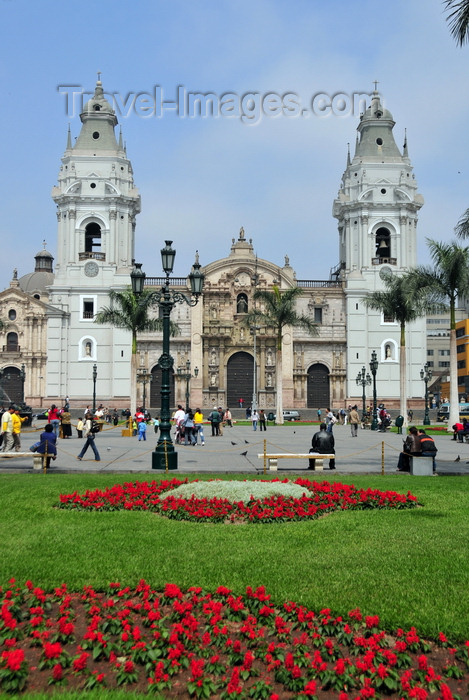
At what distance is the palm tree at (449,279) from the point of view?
31844 millimetres

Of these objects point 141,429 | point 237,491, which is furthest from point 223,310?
point 237,491

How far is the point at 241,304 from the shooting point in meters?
58.3

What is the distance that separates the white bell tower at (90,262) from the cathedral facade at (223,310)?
0.09m

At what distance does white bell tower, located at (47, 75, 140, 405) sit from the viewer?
5525cm

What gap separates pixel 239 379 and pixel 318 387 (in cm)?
691

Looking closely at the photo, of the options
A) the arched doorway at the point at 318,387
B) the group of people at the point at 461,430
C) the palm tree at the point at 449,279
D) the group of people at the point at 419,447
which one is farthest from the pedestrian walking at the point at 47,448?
the arched doorway at the point at 318,387

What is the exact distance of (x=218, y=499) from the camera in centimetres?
1051

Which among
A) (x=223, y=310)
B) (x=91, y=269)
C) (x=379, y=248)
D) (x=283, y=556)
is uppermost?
(x=379, y=248)

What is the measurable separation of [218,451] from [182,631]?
54.2 feet

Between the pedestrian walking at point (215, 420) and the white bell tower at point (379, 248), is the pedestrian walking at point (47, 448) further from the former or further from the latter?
the white bell tower at point (379, 248)

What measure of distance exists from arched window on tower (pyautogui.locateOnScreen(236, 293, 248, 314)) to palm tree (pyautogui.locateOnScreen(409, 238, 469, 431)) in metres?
26.1

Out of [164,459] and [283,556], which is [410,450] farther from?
[283,556]

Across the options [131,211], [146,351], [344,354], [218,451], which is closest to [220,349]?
[146,351]

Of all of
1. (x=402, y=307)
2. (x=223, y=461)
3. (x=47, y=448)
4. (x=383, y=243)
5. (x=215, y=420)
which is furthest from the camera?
(x=383, y=243)
